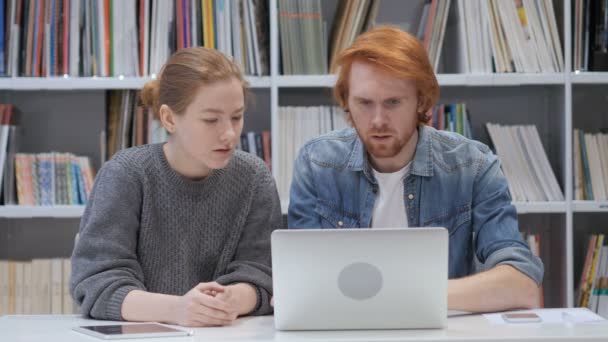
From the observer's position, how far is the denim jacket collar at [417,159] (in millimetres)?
1900

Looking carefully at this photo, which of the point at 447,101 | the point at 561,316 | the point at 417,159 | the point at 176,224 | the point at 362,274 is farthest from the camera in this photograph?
the point at 447,101

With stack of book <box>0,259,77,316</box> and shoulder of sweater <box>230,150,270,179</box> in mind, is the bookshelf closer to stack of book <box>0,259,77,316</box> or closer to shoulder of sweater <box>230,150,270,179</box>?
stack of book <box>0,259,77,316</box>

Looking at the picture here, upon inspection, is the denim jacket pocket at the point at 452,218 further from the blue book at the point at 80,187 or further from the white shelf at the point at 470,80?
the blue book at the point at 80,187

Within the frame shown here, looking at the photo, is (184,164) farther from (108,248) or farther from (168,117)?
Answer: (108,248)

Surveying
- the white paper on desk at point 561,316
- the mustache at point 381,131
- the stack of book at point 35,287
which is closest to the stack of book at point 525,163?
the mustache at point 381,131

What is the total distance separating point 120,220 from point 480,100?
5.58 ft

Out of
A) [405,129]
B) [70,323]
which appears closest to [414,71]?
[405,129]

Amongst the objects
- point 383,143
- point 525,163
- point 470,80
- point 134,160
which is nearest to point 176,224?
point 134,160

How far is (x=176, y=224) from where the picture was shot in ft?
5.91

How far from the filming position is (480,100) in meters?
3.06

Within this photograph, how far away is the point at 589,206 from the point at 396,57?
125 cm

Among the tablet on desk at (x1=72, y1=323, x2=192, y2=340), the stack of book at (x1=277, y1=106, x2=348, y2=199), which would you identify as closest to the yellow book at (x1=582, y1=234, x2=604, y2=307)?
the stack of book at (x1=277, y1=106, x2=348, y2=199)

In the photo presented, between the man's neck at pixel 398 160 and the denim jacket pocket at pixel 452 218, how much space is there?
5.5 inches

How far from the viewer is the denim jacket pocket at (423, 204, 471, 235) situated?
1.88 m
